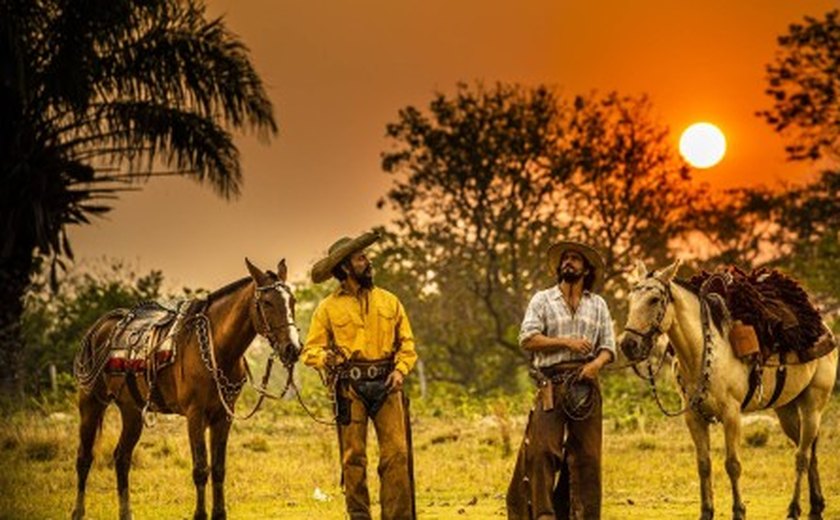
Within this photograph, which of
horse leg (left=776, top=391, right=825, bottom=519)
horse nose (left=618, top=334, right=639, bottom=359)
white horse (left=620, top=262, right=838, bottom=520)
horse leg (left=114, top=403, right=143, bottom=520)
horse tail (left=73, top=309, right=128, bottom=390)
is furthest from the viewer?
horse tail (left=73, top=309, right=128, bottom=390)

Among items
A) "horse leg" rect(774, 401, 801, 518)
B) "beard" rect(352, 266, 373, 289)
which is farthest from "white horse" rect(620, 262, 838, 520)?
"beard" rect(352, 266, 373, 289)

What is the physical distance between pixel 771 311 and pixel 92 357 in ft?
20.6

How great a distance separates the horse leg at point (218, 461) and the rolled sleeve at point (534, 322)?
327cm

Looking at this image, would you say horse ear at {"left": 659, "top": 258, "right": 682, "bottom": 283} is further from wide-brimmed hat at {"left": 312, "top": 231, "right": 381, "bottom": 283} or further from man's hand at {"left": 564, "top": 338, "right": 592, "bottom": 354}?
wide-brimmed hat at {"left": 312, "top": 231, "right": 381, "bottom": 283}

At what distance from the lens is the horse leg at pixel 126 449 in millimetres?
13148

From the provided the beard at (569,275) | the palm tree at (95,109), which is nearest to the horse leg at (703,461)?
the beard at (569,275)

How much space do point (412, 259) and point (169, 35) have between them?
1518cm

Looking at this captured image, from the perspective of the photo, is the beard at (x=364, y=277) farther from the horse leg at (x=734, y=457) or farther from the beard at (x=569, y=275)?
the horse leg at (x=734, y=457)

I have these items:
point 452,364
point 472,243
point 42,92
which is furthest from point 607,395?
point 42,92

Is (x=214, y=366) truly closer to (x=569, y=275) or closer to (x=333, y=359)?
(x=333, y=359)

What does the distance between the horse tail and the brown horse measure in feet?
1.65

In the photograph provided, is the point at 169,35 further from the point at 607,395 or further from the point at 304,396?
the point at 607,395

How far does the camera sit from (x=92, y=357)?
14344 mm

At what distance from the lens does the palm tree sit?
1027 inches
